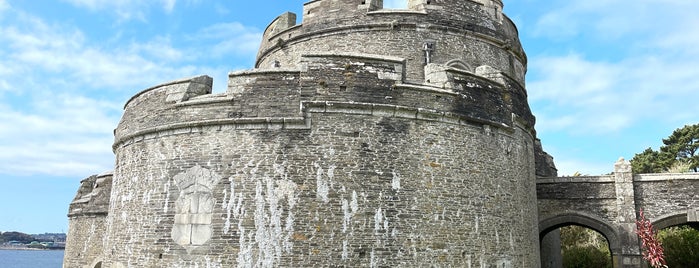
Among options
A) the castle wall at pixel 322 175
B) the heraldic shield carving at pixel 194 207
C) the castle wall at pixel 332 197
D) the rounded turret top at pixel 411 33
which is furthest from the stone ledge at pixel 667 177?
the heraldic shield carving at pixel 194 207

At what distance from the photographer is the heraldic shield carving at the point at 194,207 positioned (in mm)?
9969

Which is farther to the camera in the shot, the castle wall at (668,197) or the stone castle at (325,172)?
the castle wall at (668,197)

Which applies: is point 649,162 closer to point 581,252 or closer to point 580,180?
point 581,252

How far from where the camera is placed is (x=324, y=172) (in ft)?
32.5

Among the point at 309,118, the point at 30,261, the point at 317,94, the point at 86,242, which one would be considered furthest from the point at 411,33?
the point at 30,261

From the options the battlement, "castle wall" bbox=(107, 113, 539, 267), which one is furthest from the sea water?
"castle wall" bbox=(107, 113, 539, 267)

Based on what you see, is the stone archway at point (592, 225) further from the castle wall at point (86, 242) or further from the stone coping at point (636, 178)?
the castle wall at point (86, 242)

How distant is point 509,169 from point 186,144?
23.0 feet

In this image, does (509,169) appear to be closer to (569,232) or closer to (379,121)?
(379,121)

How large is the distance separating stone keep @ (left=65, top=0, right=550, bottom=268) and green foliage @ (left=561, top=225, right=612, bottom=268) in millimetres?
14776

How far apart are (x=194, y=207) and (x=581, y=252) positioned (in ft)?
70.0

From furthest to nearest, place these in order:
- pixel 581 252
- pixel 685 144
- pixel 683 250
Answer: pixel 685 144 < pixel 581 252 < pixel 683 250

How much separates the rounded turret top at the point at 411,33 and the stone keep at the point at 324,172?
237cm

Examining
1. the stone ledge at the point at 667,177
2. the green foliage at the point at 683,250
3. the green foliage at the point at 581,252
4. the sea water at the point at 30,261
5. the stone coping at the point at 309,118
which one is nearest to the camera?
A: the stone coping at the point at 309,118
